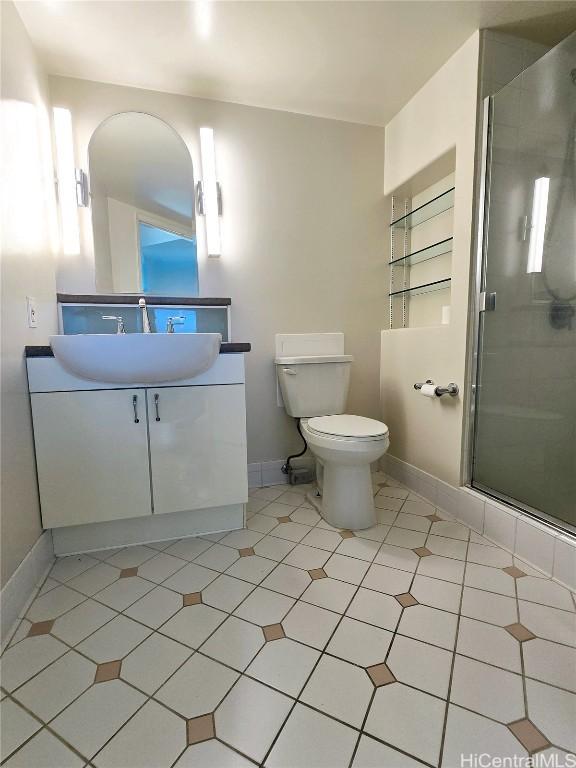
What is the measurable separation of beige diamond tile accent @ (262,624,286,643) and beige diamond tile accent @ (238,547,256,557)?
1.27 ft

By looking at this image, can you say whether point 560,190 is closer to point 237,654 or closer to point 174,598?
point 237,654

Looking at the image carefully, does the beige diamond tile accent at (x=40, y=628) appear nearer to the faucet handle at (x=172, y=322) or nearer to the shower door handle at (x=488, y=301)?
the faucet handle at (x=172, y=322)

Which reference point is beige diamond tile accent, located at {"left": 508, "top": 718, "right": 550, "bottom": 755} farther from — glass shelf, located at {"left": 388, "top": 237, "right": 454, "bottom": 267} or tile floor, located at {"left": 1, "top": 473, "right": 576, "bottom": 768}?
glass shelf, located at {"left": 388, "top": 237, "right": 454, "bottom": 267}

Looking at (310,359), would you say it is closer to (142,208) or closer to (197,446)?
(197,446)

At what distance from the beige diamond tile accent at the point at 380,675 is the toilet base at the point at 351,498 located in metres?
0.70

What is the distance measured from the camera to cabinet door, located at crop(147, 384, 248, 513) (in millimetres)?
1469

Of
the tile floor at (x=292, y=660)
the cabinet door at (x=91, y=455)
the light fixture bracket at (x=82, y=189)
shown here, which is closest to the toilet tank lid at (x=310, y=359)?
the cabinet door at (x=91, y=455)

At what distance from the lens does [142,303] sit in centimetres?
172

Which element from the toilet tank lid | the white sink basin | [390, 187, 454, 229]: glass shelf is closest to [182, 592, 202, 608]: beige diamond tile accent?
the white sink basin

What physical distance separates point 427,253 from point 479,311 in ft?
1.99

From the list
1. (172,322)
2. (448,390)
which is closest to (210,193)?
(172,322)

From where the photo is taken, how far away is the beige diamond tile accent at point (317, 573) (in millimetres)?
1303

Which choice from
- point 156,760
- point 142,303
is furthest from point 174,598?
point 142,303

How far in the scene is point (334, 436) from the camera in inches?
60.8
